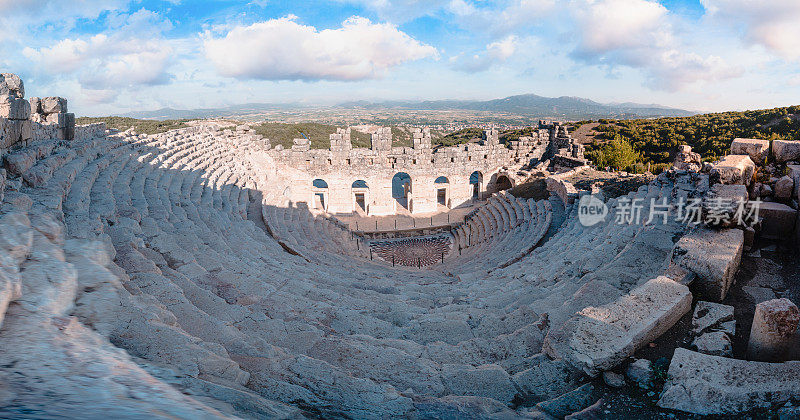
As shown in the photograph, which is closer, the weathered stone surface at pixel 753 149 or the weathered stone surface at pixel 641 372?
the weathered stone surface at pixel 641 372

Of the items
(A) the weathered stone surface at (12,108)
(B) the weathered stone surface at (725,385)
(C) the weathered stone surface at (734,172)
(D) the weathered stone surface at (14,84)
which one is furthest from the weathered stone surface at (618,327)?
(D) the weathered stone surface at (14,84)

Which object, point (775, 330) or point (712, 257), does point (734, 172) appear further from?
point (775, 330)

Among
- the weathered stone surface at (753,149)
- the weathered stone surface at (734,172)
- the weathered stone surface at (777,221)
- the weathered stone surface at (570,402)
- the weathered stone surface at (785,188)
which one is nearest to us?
the weathered stone surface at (570,402)

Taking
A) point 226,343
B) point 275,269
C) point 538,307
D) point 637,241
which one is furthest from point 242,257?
point 637,241

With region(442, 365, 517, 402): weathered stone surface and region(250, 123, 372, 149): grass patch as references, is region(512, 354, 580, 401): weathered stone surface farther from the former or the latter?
region(250, 123, 372, 149): grass patch

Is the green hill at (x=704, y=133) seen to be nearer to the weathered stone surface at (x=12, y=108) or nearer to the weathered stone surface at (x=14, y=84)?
the weathered stone surface at (x=12, y=108)

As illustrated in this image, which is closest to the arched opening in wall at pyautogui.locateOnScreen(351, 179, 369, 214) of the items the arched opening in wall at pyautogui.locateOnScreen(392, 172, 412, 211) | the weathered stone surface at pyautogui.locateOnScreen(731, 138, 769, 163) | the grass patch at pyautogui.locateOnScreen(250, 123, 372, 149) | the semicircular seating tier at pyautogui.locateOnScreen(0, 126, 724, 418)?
the arched opening in wall at pyautogui.locateOnScreen(392, 172, 412, 211)

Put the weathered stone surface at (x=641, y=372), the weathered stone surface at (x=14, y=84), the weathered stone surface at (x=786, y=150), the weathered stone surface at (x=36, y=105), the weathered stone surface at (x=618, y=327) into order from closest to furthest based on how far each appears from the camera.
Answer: the weathered stone surface at (x=641, y=372) → the weathered stone surface at (x=618, y=327) → the weathered stone surface at (x=786, y=150) → the weathered stone surface at (x=14, y=84) → the weathered stone surface at (x=36, y=105)

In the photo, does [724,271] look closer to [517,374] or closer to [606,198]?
[517,374]
